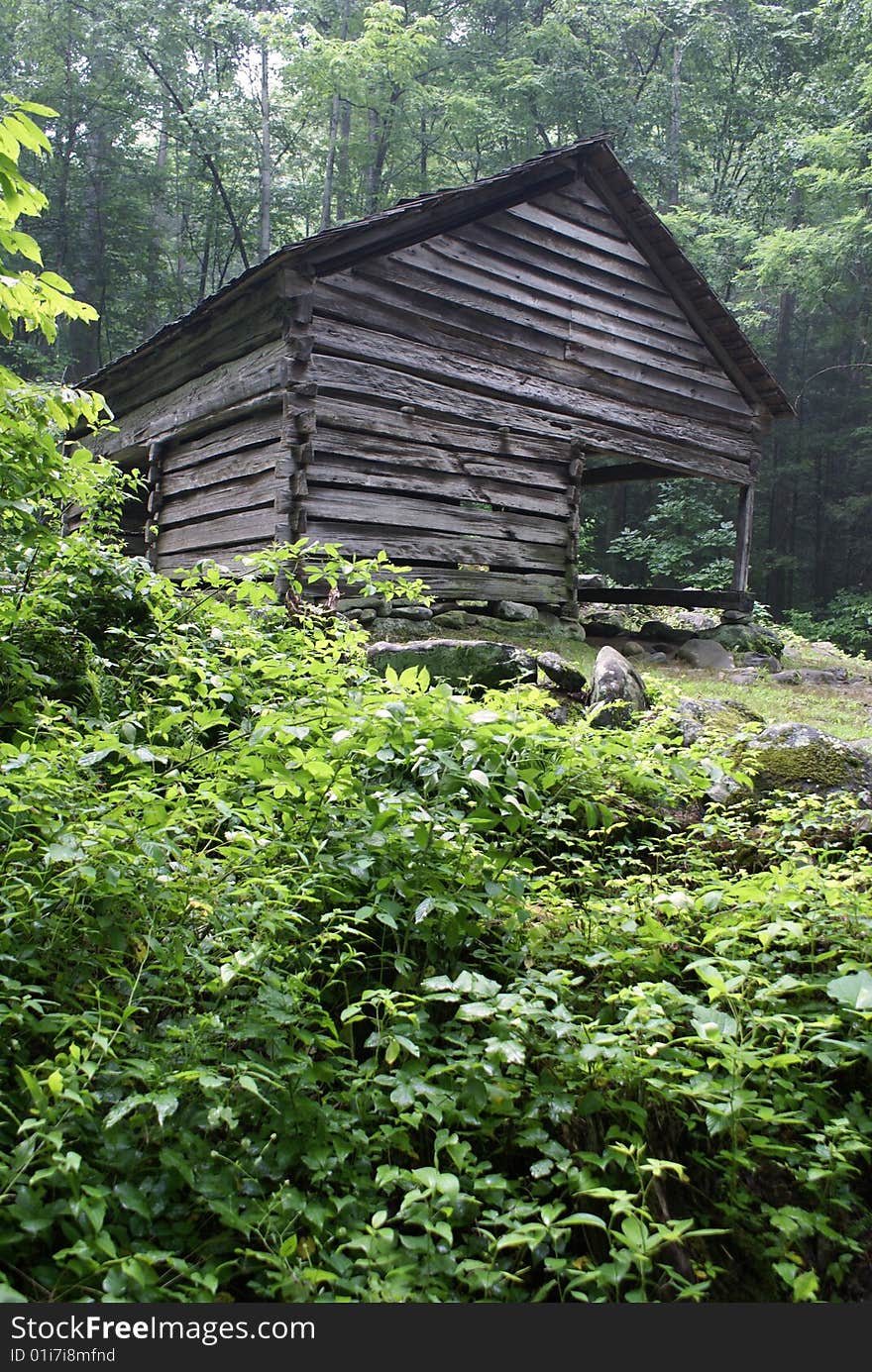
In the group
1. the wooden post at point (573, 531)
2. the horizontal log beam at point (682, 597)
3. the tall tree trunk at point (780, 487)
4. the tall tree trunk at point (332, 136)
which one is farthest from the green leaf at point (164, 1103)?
the tall tree trunk at point (780, 487)

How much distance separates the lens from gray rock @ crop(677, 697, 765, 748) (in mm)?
4871

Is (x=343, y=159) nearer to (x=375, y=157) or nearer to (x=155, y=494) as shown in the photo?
(x=375, y=157)

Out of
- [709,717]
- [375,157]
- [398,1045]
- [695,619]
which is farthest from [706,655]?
[375,157]

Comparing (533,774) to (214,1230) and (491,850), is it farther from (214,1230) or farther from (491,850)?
(214,1230)

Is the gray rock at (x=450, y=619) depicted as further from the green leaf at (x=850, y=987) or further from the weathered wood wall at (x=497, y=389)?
the green leaf at (x=850, y=987)

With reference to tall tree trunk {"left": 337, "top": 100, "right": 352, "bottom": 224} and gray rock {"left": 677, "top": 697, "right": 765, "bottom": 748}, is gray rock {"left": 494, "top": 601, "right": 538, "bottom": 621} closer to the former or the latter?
gray rock {"left": 677, "top": 697, "right": 765, "bottom": 748}

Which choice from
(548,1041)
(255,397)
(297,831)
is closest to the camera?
(548,1041)

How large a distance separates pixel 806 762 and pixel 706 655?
6206 millimetres

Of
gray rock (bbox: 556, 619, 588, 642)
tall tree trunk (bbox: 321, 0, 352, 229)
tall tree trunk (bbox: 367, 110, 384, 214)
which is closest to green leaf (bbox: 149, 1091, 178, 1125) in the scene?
gray rock (bbox: 556, 619, 588, 642)

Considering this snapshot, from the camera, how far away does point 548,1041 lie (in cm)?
232

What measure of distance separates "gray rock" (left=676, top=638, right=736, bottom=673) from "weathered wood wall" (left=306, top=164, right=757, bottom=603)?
1.68 m

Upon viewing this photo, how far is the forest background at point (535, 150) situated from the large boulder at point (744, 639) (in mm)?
10384

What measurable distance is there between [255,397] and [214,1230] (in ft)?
26.2

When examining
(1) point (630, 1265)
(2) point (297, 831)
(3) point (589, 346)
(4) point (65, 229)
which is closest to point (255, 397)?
(3) point (589, 346)
